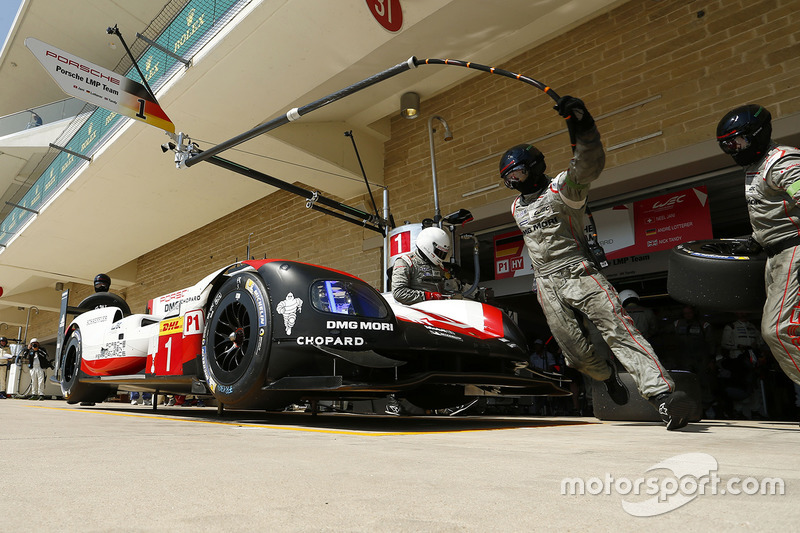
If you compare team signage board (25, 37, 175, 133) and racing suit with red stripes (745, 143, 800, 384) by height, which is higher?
team signage board (25, 37, 175, 133)

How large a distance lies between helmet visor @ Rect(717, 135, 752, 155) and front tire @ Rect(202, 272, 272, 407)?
273 cm

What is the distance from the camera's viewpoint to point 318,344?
2766mm

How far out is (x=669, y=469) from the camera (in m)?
1.27

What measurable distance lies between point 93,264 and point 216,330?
533 inches

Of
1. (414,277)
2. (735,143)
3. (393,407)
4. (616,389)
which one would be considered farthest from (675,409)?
(393,407)

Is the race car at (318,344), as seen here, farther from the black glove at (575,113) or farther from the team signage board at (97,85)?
the team signage board at (97,85)

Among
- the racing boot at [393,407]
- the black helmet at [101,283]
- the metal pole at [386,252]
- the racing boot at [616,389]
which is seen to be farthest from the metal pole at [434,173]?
the black helmet at [101,283]

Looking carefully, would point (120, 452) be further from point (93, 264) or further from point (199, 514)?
point (93, 264)

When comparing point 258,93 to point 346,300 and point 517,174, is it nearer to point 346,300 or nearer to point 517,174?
point 517,174

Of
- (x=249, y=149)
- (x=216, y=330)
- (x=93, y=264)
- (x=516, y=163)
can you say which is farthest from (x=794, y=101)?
(x=93, y=264)

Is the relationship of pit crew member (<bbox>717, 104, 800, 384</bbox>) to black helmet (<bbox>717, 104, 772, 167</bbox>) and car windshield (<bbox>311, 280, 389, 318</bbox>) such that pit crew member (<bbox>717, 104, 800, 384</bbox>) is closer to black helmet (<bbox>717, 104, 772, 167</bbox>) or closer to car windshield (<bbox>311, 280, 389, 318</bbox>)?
black helmet (<bbox>717, 104, 772, 167</bbox>)

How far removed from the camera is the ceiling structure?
5930 mm

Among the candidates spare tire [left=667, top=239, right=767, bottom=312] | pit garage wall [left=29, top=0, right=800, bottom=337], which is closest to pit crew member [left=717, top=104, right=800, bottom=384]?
spare tire [left=667, top=239, right=767, bottom=312]

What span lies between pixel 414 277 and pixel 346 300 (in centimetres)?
151
